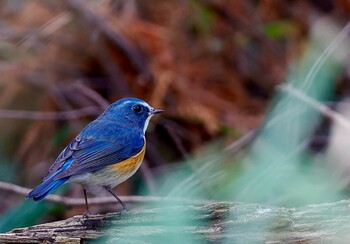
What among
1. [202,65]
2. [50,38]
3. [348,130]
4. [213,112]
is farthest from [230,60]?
[348,130]

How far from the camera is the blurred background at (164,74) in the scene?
17.8 ft

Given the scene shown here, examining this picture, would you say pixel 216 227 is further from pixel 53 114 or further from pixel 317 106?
pixel 53 114

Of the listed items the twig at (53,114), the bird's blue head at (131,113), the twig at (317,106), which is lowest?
the twig at (53,114)

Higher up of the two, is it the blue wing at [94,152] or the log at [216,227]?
the blue wing at [94,152]

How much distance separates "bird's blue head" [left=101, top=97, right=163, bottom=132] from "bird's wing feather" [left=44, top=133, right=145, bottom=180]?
7.8 inches

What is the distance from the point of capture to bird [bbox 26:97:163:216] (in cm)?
321

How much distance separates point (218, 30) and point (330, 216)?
3847 mm

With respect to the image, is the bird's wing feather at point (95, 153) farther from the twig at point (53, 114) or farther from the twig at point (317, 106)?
the twig at point (53, 114)

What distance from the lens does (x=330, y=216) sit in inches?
105

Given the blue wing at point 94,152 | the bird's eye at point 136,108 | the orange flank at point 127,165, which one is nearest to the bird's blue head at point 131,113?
the bird's eye at point 136,108

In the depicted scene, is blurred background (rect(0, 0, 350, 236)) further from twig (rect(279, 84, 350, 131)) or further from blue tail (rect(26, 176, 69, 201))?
blue tail (rect(26, 176, 69, 201))

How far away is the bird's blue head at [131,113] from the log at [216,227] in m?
0.95

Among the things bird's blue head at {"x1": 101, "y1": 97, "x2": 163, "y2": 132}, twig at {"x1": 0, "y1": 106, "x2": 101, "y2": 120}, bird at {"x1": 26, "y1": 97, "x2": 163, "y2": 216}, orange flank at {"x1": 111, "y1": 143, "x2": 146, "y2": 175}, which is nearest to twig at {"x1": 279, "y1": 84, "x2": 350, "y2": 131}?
bird's blue head at {"x1": 101, "y1": 97, "x2": 163, "y2": 132}

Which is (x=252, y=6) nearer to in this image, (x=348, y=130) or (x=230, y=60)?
(x=230, y=60)
